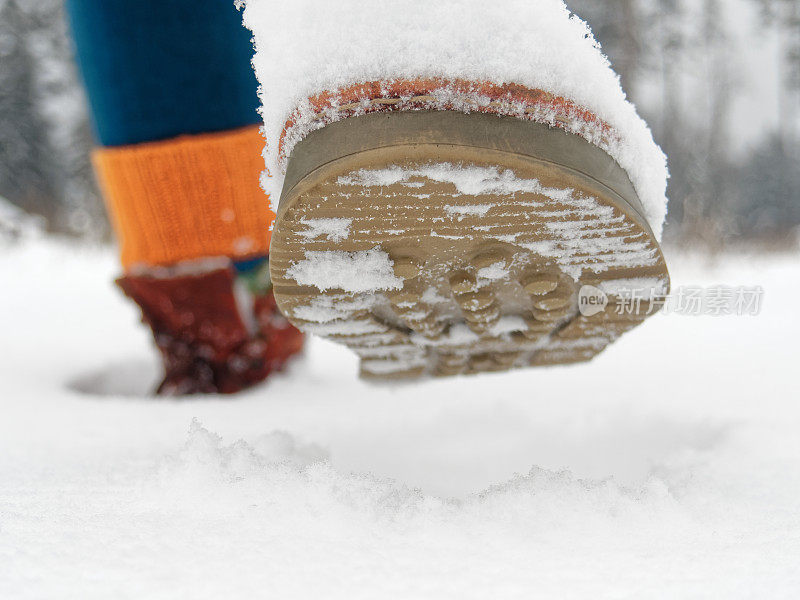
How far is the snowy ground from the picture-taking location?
11.7 inches

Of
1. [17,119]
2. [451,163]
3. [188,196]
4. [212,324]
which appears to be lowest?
[17,119]

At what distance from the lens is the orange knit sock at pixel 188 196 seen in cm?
69

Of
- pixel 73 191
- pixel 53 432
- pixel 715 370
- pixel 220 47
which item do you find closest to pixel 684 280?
pixel 715 370

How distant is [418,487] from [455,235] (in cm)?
20

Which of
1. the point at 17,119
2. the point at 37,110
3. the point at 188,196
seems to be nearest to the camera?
the point at 188,196

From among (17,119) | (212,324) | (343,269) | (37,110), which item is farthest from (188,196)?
(37,110)

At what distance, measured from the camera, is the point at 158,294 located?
747mm

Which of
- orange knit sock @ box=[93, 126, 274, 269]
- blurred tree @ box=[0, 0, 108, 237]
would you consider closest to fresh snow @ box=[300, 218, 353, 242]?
orange knit sock @ box=[93, 126, 274, 269]

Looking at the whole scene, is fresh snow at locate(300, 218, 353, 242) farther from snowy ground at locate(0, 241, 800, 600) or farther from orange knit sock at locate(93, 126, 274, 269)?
orange knit sock at locate(93, 126, 274, 269)

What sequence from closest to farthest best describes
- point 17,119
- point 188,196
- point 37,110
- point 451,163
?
1. point 451,163
2. point 188,196
3. point 17,119
4. point 37,110

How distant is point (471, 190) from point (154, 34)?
1.61 feet

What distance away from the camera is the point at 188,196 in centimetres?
70

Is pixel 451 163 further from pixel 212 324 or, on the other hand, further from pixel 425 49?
pixel 212 324

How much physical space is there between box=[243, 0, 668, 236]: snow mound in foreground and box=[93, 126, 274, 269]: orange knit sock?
11.2 inches
